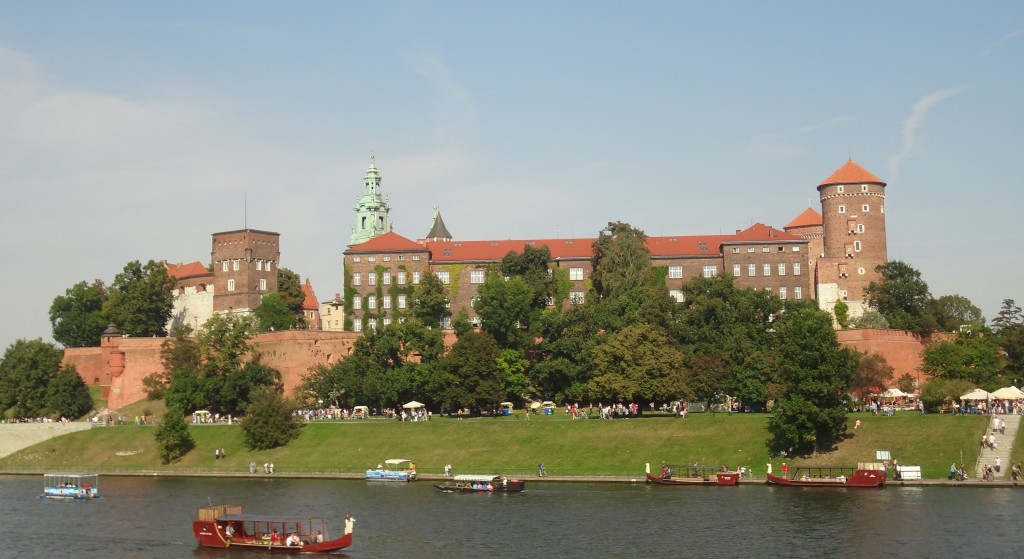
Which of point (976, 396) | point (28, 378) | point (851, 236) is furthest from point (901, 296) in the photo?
point (28, 378)

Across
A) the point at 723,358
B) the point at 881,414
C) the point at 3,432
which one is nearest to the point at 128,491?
the point at 3,432

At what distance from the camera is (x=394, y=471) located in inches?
2694

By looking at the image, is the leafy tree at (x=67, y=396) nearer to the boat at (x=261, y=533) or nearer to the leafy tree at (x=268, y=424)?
the leafy tree at (x=268, y=424)

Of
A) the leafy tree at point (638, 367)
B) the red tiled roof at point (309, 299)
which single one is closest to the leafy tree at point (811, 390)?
the leafy tree at point (638, 367)

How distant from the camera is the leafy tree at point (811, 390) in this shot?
64438mm

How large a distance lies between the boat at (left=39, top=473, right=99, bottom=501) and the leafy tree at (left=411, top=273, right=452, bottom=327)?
35.4 meters

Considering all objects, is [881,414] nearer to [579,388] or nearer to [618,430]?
[618,430]

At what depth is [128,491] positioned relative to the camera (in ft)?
224

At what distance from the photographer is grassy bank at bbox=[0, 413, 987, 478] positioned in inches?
2542

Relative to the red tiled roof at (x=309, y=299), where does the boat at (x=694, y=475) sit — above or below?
below

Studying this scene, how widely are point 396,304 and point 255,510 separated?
4895 centimetres

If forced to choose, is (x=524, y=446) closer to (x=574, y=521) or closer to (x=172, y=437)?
(x=574, y=521)

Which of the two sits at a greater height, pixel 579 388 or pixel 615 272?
pixel 615 272

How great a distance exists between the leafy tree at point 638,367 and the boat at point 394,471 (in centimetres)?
1559
